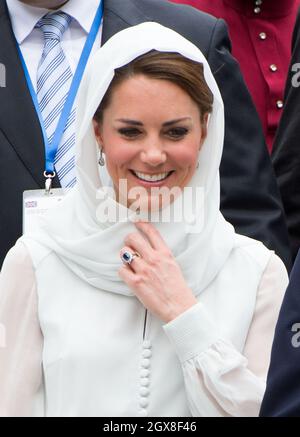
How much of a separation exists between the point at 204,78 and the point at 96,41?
3.31 feet

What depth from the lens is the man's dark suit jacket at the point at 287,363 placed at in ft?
11.8

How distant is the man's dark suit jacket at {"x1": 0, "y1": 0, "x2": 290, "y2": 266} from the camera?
5258mm

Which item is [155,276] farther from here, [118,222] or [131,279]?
[118,222]

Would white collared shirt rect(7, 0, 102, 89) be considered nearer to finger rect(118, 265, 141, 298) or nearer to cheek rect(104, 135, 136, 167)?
cheek rect(104, 135, 136, 167)

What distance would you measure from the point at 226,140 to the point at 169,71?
38.8 inches

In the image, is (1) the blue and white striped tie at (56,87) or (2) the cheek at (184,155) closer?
(2) the cheek at (184,155)

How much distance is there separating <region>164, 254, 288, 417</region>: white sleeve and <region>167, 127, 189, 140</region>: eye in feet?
1.57

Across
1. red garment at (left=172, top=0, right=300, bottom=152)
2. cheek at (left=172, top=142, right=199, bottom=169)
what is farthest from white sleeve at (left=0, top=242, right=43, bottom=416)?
red garment at (left=172, top=0, right=300, bottom=152)

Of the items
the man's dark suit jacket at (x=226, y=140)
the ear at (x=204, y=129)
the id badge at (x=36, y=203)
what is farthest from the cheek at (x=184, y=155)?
the man's dark suit jacket at (x=226, y=140)

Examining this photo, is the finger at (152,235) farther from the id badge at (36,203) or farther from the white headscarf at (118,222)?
the id badge at (36,203)

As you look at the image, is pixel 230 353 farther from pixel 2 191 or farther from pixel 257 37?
pixel 257 37

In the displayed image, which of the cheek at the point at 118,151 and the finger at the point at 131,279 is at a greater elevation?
the cheek at the point at 118,151

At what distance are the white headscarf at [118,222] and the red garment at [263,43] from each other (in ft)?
4.94
